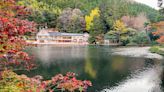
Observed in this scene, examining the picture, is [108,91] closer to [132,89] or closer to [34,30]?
[132,89]

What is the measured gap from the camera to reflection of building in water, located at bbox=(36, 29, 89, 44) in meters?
59.6

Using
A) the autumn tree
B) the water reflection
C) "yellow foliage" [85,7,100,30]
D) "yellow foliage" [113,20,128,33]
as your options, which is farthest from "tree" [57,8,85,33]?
the autumn tree

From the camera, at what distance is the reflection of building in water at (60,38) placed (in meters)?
59.6

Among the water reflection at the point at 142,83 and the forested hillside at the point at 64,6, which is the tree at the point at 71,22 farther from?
the water reflection at the point at 142,83

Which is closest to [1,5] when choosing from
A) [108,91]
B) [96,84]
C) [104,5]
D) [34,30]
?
[34,30]

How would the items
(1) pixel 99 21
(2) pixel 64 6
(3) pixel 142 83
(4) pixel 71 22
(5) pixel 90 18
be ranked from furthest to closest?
(2) pixel 64 6 < (5) pixel 90 18 < (4) pixel 71 22 < (1) pixel 99 21 < (3) pixel 142 83

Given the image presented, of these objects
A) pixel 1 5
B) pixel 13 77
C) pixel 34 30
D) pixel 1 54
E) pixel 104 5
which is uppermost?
pixel 104 5

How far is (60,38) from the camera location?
6038cm

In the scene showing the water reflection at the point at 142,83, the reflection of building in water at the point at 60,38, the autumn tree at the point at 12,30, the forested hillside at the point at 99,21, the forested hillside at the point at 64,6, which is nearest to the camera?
the autumn tree at the point at 12,30

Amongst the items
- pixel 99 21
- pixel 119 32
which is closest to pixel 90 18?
pixel 99 21

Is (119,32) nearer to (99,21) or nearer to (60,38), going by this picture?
(99,21)

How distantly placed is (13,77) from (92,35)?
2140 inches

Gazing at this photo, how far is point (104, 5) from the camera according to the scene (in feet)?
219

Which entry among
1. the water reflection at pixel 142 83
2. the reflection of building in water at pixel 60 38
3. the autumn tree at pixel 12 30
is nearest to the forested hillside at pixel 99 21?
the reflection of building in water at pixel 60 38
